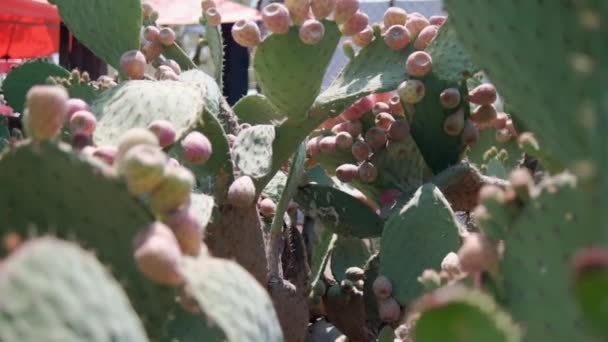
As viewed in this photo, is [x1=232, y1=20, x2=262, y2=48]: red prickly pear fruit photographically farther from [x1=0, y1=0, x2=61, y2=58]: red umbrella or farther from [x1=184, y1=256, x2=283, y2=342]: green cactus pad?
[x1=0, y1=0, x2=61, y2=58]: red umbrella

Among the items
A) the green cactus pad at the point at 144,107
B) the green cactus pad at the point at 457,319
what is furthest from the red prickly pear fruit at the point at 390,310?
the green cactus pad at the point at 457,319

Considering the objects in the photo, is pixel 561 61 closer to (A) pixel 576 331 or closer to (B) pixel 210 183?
(A) pixel 576 331

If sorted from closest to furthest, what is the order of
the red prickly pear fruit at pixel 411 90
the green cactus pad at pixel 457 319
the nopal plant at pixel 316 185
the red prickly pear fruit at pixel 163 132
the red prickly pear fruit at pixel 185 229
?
1. the green cactus pad at pixel 457 319
2. the nopal plant at pixel 316 185
3. the red prickly pear fruit at pixel 185 229
4. the red prickly pear fruit at pixel 163 132
5. the red prickly pear fruit at pixel 411 90

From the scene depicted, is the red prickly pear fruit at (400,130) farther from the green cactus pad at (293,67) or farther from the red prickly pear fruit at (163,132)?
the red prickly pear fruit at (163,132)

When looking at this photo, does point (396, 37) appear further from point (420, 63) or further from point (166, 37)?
point (166, 37)

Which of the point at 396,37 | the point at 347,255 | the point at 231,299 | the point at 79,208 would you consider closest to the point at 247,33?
the point at 396,37
